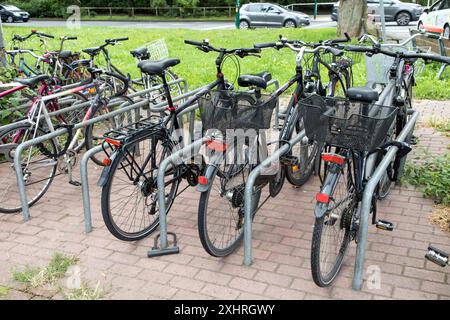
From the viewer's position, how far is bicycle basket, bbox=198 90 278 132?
133 inches

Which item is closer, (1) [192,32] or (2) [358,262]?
(2) [358,262]

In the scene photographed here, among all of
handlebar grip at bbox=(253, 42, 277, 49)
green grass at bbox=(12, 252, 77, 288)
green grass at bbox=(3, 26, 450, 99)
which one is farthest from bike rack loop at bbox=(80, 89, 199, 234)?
green grass at bbox=(3, 26, 450, 99)

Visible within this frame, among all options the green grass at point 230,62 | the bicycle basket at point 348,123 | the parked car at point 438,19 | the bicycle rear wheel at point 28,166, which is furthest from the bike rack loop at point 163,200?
the parked car at point 438,19

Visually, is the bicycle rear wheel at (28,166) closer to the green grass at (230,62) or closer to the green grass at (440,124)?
the green grass at (230,62)

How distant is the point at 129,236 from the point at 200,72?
A: 6523mm

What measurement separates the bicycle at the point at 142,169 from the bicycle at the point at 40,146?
2.67 feet

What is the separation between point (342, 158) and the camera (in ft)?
9.73

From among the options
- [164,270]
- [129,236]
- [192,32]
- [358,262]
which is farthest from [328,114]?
[192,32]

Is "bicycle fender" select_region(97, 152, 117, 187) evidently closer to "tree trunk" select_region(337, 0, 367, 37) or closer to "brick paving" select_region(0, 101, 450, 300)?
"brick paving" select_region(0, 101, 450, 300)

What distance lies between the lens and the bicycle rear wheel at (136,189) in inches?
137
